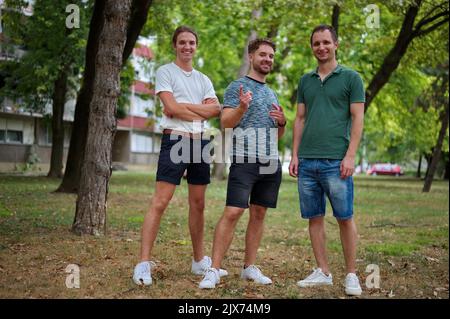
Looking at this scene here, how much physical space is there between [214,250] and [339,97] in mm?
1816

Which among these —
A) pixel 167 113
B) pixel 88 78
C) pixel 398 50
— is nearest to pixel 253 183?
pixel 167 113

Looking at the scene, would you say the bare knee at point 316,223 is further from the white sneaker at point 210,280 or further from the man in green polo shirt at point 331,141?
the white sneaker at point 210,280

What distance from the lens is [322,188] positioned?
5305 mm

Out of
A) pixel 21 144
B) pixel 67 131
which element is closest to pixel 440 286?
pixel 21 144

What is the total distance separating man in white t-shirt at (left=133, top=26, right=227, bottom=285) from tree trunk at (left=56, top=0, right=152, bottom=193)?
6.38 meters

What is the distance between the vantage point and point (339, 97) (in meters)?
5.09

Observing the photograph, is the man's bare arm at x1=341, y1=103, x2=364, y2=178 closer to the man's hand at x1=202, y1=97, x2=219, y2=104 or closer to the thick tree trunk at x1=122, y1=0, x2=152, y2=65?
the man's hand at x1=202, y1=97, x2=219, y2=104

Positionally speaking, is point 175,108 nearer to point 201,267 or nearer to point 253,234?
point 253,234

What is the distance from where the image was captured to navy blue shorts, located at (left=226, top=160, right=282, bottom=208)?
16.7 feet

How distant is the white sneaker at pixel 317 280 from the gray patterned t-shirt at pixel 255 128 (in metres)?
1.23

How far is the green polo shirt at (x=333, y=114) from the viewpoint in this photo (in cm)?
507

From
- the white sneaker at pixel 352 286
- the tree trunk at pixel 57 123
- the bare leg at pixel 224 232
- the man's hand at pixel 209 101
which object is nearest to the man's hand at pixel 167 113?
the man's hand at pixel 209 101

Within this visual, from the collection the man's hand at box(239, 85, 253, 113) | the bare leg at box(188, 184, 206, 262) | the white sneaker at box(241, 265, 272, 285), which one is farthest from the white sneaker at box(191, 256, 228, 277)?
the man's hand at box(239, 85, 253, 113)

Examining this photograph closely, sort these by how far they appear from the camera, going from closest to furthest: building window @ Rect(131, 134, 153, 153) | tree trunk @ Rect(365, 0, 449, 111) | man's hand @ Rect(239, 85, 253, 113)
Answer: man's hand @ Rect(239, 85, 253, 113) < tree trunk @ Rect(365, 0, 449, 111) < building window @ Rect(131, 134, 153, 153)
